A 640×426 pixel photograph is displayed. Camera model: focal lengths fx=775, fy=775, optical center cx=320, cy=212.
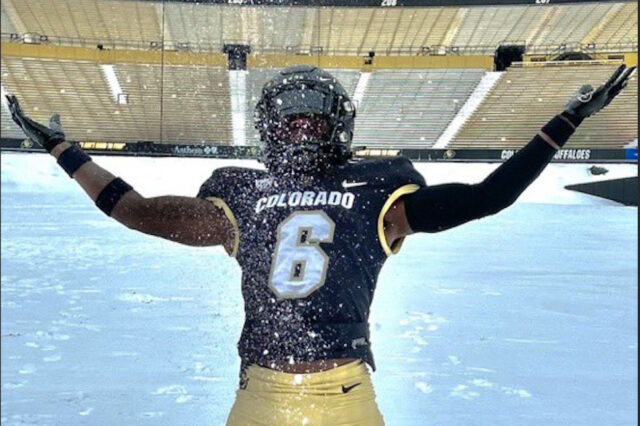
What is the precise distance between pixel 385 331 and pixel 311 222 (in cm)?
204

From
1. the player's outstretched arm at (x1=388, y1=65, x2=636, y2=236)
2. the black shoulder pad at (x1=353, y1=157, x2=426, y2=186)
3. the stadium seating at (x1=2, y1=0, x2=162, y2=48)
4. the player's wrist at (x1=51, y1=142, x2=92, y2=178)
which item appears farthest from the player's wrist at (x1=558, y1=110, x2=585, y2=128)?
the stadium seating at (x1=2, y1=0, x2=162, y2=48)

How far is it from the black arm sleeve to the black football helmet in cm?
13

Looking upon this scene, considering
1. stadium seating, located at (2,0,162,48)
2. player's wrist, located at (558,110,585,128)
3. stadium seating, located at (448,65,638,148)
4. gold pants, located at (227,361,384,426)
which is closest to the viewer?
gold pants, located at (227,361,384,426)

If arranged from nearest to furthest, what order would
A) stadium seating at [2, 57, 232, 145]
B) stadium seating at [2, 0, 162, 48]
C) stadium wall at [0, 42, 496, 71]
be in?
stadium seating at [2, 57, 232, 145] < stadium seating at [2, 0, 162, 48] < stadium wall at [0, 42, 496, 71]

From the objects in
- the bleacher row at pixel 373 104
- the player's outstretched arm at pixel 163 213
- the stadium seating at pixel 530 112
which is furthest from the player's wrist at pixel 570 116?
the stadium seating at pixel 530 112

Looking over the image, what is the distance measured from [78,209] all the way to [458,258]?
3761 mm

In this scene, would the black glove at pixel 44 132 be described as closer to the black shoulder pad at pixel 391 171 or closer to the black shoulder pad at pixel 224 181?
the black shoulder pad at pixel 224 181

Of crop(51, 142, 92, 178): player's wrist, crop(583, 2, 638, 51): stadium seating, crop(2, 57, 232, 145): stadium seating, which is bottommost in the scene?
crop(51, 142, 92, 178): player's wrist

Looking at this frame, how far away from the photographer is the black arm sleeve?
3.27 feet

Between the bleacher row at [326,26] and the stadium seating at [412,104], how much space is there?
56 cm

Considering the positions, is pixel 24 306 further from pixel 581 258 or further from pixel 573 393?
pixel 581 258

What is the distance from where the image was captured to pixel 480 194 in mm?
1003

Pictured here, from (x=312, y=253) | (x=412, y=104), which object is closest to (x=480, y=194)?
(x=312, y=253)

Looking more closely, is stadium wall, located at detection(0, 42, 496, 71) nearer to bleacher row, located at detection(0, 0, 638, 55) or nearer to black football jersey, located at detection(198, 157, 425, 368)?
bleacher row, located at detection(0, 0, 638, 55)
